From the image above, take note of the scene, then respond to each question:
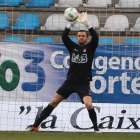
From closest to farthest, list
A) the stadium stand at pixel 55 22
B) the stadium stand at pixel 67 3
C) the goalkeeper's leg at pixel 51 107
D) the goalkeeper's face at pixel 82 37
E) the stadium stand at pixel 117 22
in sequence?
the goalkeeper's face at pixel 82 37 < the goalkeeper's leg at pixel 51 107 < the stadium stand at pixel 55 22 < the stadium stand at pixel 117 22 < the stadium stand at pixel 67 3

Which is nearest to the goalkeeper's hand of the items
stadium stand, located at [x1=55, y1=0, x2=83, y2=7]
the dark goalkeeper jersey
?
the dark goalkeeper jersey

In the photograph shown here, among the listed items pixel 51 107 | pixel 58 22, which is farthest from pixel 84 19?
pixel 58 22

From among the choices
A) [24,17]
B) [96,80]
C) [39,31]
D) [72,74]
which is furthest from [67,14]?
[24,17]

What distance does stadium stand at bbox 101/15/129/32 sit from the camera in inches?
464

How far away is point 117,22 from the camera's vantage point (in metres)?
12.6

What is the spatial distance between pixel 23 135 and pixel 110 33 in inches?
160

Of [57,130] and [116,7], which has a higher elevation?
[116,7]

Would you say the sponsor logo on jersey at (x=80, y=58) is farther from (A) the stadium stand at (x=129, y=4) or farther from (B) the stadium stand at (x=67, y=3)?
(B) the stadium stand at (x=67, y=3)

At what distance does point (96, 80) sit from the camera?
956cm

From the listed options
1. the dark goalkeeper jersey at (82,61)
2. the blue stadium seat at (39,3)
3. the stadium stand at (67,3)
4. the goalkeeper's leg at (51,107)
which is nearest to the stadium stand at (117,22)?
the stadium stand at (67,3)

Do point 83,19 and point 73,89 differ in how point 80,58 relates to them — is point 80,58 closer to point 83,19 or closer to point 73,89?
Answer: point 73,89

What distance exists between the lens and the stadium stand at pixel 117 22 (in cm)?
1178

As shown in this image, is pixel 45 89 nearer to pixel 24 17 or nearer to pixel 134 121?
pixel 134 121

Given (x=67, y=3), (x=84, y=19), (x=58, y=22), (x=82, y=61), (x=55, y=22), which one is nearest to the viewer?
(x=84, y=19)
